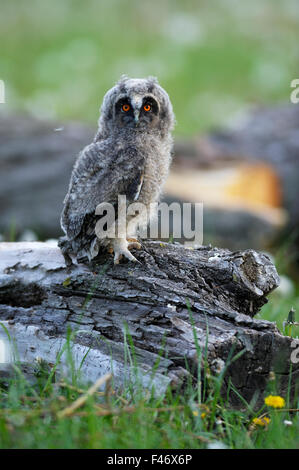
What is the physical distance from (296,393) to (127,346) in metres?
0.87

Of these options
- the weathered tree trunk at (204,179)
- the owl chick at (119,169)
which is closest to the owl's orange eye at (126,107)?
the owl chick at (119,169)

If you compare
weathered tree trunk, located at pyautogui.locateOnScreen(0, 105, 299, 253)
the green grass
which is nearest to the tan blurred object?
weathered tree trunk, located at pyautogui.locateOnScreen(0, 105, 299, 253)

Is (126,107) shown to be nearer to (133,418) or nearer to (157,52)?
(133,418)

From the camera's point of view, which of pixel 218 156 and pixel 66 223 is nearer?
pixel 66 223

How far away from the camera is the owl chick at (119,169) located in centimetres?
327

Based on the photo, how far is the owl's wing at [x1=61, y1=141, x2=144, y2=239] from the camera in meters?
3.25

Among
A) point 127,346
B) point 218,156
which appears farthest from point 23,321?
point 218,156

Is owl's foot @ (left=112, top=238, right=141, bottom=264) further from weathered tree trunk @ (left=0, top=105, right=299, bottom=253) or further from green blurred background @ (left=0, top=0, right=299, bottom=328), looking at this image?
green blurred background @ (left=0, top=0, right=299, bottom=328)

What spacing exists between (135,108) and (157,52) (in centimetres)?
1114

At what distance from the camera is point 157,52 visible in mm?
13883

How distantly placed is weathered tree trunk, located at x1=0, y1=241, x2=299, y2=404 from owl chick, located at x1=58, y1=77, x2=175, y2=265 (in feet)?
0.48

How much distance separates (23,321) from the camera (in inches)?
126

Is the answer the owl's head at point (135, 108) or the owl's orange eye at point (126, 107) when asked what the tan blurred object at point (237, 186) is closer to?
the owl's head at point (135, 108)
